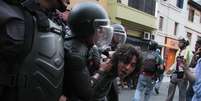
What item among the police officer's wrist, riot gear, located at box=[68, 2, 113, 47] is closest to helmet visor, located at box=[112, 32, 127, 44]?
the police officer's wrist

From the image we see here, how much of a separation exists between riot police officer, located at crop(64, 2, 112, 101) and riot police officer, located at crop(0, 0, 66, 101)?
0.63 feet

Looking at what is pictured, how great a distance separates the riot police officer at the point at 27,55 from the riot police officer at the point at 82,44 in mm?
192

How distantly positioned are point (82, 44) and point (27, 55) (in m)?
0.61

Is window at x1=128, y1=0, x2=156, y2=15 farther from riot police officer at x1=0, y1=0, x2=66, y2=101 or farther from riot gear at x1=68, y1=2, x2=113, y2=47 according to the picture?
riot police officer at x1=0, y1=0, x2=66, y2=101

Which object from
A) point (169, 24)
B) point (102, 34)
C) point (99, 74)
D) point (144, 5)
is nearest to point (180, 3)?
point (169, 24)

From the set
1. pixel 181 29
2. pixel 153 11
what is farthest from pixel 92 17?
pixel 181 29

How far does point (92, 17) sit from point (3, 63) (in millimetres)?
738

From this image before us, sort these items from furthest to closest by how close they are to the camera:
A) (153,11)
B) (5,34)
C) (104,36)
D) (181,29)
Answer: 1. (181,29)
2. (153,11)
3. (104,36)
4. (5,34)

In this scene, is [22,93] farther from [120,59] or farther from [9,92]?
[120,59]

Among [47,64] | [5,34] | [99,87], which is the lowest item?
[99,87]

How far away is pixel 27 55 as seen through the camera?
1841mm

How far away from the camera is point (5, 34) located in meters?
1.81

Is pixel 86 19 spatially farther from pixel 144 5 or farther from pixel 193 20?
pixel 193 20

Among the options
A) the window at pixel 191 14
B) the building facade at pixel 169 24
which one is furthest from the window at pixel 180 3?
the window at pixel 191 14
